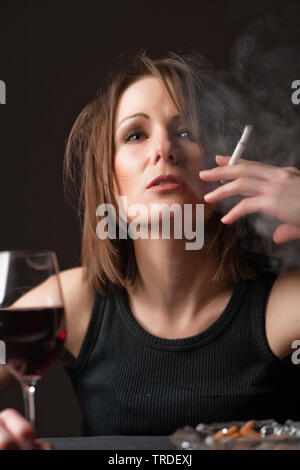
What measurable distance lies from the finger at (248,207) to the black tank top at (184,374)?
0.41m

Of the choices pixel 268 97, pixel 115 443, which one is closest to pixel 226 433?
pixel 115 443

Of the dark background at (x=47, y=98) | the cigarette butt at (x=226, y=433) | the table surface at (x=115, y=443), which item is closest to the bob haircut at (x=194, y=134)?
the dark background at (x=47, y=98)

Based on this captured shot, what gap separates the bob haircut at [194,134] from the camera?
1582 millimetres

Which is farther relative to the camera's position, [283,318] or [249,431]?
[283,318]

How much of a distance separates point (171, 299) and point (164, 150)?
431 millimetres

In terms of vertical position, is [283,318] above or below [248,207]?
below

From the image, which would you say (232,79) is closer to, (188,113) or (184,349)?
(188,113)

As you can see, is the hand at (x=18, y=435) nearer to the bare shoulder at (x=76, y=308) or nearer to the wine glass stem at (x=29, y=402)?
the wine glass stem at (x=29, y=402)

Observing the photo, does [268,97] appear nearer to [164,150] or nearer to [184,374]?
[164,150]

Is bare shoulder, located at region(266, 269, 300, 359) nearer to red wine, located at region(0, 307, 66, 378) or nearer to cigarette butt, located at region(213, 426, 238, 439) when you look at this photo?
cigarette butt, located at region(213, 426, 238, 439)

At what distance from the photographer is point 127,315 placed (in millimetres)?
1602

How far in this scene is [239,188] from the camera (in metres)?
1.21

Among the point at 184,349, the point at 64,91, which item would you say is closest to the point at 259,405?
the point at 184,349
